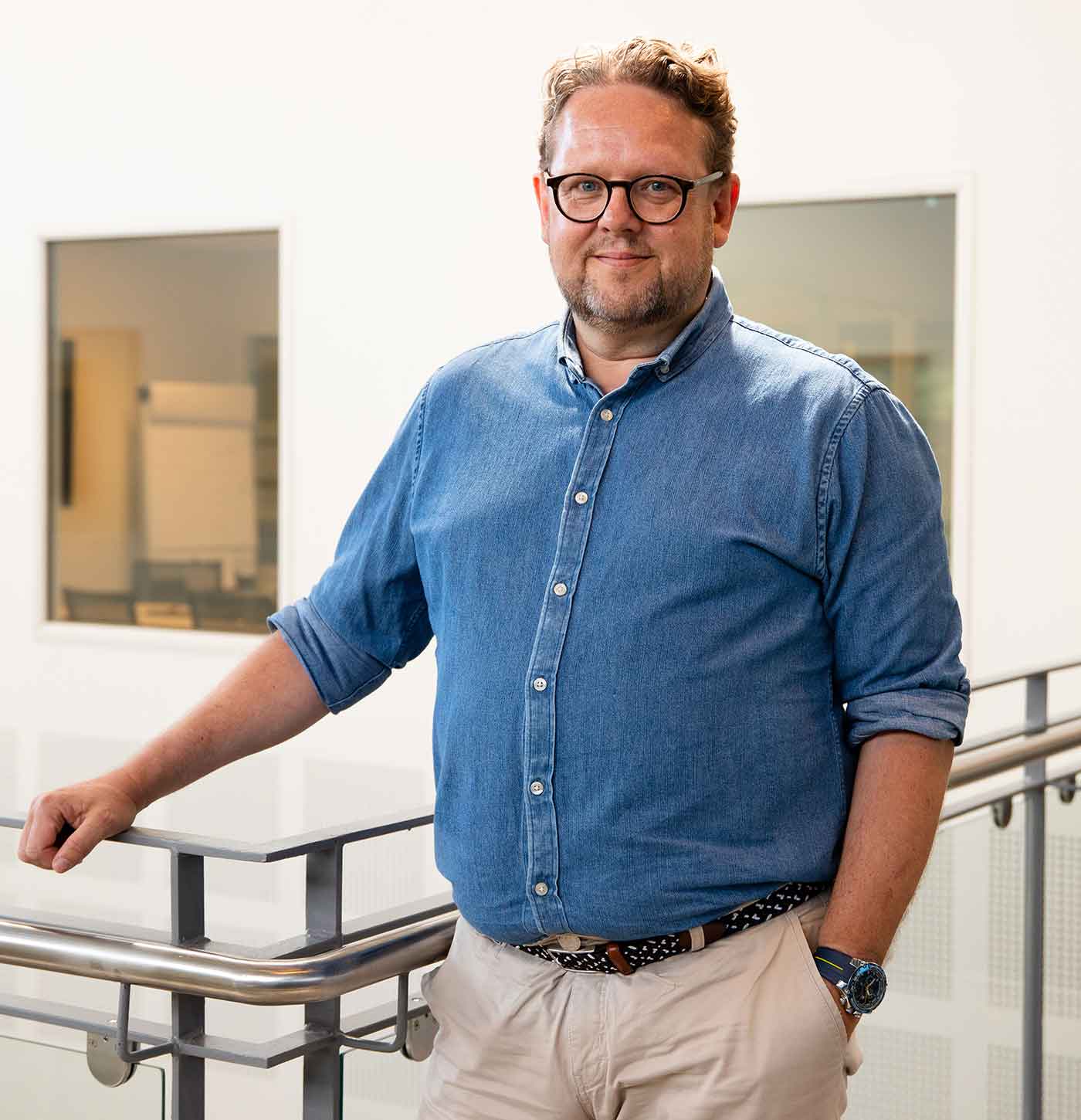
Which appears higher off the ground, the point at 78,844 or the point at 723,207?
the point at 723,207

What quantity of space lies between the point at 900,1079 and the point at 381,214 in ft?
12.2

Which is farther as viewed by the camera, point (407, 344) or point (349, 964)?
point (407, 344)

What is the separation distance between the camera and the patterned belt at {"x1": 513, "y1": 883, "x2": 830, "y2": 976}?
1.36 m

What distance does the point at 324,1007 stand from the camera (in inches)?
54.3

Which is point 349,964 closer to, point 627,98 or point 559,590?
point 559,590

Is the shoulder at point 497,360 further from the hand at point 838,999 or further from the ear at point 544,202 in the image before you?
the hand at point 838,999

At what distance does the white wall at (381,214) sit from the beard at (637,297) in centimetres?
316

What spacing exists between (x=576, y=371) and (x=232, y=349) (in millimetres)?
4380

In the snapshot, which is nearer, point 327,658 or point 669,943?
point 669,943

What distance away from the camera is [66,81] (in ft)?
19.2

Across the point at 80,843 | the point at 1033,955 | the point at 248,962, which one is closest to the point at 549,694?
the point at 248,962

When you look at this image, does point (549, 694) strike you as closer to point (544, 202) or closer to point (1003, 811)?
point (544, 202)

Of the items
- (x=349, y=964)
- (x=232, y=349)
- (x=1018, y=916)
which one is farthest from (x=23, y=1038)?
(x=232, y=349)

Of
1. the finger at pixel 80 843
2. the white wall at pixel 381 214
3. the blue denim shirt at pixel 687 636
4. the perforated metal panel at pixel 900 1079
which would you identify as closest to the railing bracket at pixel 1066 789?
the perforated metal panel at pixel 900 1079
